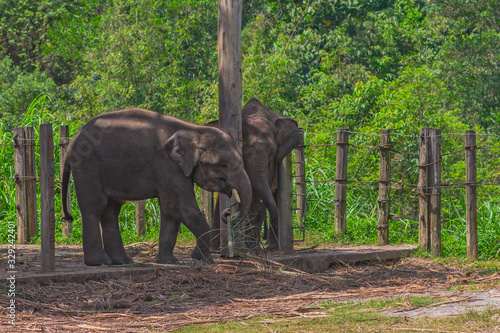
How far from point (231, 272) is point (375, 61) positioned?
48.1 feet

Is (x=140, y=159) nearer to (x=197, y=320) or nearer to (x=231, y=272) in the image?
(x=231, y=272)

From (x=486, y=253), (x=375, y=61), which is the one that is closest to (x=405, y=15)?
(x=375, y=61)

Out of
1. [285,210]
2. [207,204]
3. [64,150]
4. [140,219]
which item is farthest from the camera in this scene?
[140,219]

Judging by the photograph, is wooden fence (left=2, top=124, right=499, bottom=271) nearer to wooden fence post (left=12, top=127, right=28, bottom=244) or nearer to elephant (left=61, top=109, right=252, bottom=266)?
wooden fence post (left=12, top=127, right=28, bottom=244)

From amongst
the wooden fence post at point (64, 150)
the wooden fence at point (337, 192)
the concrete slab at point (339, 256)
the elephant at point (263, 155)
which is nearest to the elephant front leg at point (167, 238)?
the elephant at point (263, 155)

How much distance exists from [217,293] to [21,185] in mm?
5417

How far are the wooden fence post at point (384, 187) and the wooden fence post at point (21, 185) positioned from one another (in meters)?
5.15

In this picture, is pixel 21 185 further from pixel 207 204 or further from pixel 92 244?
pixel 92 244

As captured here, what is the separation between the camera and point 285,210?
9.19 metres

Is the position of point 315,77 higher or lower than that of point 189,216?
higher

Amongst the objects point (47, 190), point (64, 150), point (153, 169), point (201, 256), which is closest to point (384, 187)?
point (201, 256)

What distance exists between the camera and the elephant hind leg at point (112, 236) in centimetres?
818

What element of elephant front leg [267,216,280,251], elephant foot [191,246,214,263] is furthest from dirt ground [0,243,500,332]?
elephant front leg [267,216,280,251]

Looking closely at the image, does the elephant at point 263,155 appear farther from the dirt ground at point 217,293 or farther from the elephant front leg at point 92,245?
the elephant front leg at point 92,245
